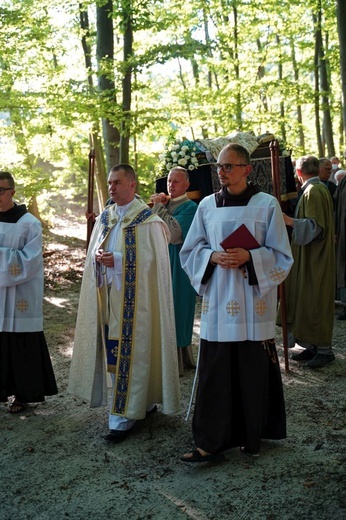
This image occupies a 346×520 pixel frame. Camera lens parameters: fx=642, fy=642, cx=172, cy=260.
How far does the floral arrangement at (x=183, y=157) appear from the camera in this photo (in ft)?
32.4

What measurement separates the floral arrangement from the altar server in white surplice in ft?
13.5

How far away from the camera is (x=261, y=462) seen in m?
4.84

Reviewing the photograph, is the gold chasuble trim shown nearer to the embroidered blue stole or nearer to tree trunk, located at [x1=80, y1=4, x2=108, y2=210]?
the embroidered blue stole

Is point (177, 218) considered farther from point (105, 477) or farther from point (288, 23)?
point (288, 23)

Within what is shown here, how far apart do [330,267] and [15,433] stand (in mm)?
3990

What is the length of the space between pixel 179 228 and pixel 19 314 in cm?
206

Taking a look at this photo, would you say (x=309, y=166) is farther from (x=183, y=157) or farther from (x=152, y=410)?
(x=152, y=410)

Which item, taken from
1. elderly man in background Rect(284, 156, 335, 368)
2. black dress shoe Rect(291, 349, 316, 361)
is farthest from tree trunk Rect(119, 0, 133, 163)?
black dress shoe Rect(291, 349, 316, 361)

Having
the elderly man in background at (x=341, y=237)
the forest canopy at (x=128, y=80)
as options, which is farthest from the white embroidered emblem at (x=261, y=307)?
the forest canopy at (x=128, y=80)

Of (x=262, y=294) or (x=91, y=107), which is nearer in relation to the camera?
(x=262, y=294)

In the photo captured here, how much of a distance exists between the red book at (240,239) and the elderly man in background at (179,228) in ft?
7.86

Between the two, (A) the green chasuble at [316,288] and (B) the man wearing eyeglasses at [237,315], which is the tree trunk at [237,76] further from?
(B) the man wearing eyeglasses at [237,315]

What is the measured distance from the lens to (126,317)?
18.5 ft

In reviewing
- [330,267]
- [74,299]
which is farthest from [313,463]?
[74,299]
